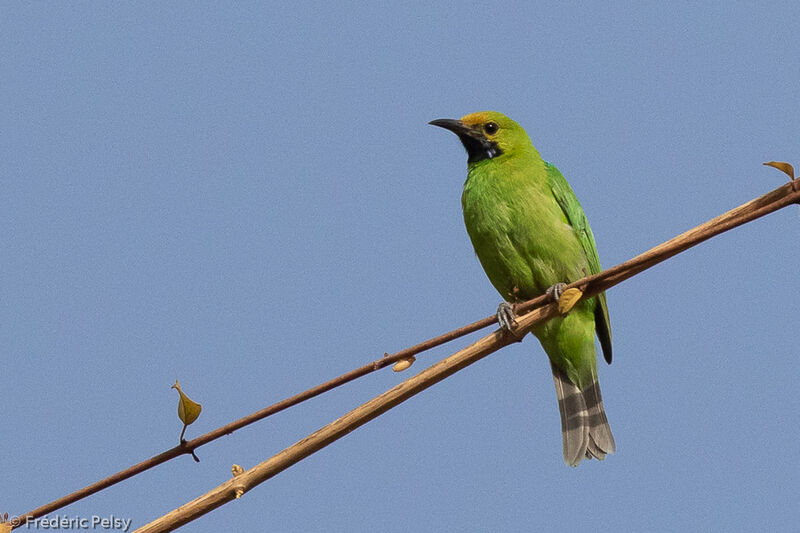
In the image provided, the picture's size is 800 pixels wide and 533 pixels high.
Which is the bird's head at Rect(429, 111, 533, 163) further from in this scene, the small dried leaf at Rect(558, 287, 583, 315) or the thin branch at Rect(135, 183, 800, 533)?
the thin branch at Rect(135, 183, 800, 533)

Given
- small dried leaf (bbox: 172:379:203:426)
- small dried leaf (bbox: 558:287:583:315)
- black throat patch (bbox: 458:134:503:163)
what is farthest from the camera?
black throat patch (bbox: 458:134:503:163)

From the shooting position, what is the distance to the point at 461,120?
17.8 feet

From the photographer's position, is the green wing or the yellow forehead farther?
the yellow forehead

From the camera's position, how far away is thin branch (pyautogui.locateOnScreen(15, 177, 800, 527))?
2457 millimetres

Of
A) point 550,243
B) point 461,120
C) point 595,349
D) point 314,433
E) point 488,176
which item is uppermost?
point 461,120

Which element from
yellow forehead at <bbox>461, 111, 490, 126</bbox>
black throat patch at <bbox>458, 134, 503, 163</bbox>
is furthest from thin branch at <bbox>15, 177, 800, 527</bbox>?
yellow forehead at <bbox>461, 111, 490, 126</bbox>

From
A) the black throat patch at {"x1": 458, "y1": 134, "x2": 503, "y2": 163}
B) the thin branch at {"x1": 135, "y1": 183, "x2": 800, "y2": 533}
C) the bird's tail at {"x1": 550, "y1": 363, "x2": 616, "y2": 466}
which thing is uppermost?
the black throat patch at {"x1": 458, "y1": 134, "x2": 503, "y2": 163}

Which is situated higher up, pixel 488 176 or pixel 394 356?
pixel 488 176

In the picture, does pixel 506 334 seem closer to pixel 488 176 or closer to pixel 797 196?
pixel 797 196

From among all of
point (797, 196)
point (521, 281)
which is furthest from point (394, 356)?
point (521, 281)

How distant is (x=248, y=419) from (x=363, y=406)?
1.15 feet

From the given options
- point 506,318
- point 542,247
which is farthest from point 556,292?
point 542,247

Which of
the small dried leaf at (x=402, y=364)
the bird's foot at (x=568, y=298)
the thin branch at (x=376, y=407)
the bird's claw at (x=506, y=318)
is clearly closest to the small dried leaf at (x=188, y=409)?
the thin branch at (x=376, y=407)

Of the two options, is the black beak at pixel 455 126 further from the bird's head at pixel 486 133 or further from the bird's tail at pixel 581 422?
the bird's tail at pixel 581 422
